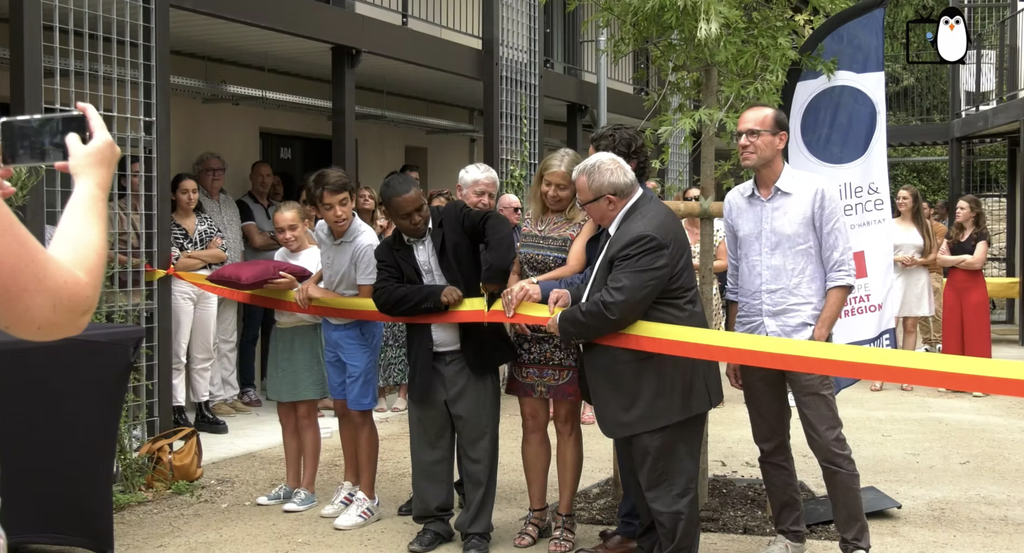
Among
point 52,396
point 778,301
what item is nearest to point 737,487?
point 778,301

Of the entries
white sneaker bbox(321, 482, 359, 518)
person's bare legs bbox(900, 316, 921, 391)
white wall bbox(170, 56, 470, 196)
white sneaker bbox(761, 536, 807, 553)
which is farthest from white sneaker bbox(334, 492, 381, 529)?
person's bare legs bbox(900, 316, 921, 391)

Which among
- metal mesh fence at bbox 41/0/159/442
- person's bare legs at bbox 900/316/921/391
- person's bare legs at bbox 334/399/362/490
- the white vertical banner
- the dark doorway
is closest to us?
the white vertical banner

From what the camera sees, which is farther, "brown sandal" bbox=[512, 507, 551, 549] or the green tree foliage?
the green tree foliage

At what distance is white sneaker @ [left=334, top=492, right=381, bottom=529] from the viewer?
5.73 m

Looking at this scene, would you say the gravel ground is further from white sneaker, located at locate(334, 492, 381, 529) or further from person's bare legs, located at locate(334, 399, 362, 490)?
person's bare legs, located at locate(334, 399, 362, 490)

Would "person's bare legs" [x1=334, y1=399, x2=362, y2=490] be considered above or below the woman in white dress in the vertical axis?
below

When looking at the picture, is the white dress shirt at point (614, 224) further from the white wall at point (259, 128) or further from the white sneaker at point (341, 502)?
the white wall at point (259, 128)

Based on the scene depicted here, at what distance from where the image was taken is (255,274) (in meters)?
6.13

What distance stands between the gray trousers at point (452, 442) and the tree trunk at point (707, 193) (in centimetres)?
123

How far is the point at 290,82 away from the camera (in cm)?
1323

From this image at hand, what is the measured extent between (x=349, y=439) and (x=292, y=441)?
48 centimetres

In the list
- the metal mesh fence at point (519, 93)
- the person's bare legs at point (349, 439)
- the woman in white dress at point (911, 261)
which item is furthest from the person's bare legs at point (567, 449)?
the metal mesh fence at point (519, 93)

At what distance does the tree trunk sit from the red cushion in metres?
2.39

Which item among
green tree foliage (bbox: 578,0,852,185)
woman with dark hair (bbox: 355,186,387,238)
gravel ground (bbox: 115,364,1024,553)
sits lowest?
gravel ground (bbox: 115,364,1024,553)
